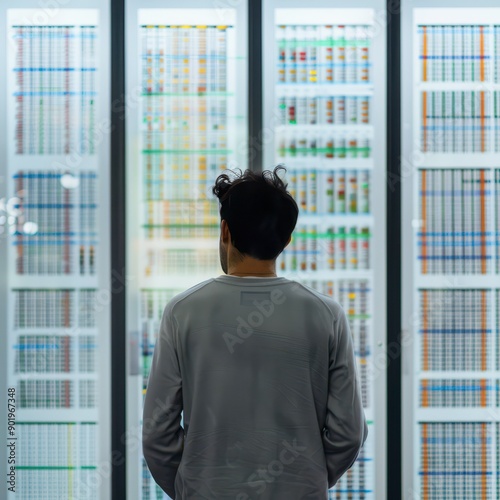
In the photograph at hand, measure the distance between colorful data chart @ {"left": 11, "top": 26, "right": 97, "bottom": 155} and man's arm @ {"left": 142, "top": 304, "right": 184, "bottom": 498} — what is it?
1.55 metres

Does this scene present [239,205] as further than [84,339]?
No

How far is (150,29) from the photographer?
2555mm

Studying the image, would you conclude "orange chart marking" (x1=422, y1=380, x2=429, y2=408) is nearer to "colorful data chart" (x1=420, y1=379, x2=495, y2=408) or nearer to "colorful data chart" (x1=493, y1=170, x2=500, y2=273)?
"colorful data chart" (x1=420, y1=379, x2=495, y2=408)

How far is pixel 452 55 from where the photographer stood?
2555 millimetres

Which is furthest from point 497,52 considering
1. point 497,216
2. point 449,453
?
point 449,453

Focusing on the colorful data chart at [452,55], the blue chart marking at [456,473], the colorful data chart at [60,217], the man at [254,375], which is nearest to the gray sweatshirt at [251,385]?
the man at [254,375]

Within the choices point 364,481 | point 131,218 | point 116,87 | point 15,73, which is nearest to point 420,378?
point 364,481

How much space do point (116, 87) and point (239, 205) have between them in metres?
1.49

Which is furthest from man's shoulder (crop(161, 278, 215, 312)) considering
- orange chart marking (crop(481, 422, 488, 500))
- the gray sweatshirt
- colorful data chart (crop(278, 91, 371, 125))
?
orange chart marking (crop(481, 422, 488, 500))

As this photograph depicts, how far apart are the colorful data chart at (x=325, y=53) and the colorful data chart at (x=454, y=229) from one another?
53 centimetres

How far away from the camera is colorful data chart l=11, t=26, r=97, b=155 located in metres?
2.55

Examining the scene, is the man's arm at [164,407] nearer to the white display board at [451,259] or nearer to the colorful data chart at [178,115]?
the colorful data chart at [178,115]

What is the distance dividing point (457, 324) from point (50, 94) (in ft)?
6.61

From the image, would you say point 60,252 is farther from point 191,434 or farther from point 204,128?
point 191,434
